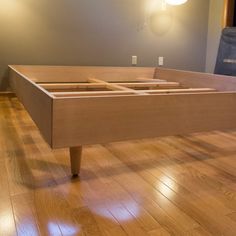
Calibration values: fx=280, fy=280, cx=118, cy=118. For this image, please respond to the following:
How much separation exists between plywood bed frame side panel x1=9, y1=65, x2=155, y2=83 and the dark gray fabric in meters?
0.80

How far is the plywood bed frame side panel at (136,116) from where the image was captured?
1.18m

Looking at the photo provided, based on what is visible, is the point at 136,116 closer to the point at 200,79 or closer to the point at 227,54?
the point at 200,79

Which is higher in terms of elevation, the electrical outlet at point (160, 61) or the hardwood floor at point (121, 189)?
the electrical outlet at point (160, 61)

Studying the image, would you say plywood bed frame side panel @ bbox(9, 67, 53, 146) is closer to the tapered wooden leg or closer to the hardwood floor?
the tapered wooden leg

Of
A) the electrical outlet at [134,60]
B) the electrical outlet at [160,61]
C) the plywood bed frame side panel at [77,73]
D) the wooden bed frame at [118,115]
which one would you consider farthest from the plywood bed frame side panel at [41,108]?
the electrical outlet at [160,61]

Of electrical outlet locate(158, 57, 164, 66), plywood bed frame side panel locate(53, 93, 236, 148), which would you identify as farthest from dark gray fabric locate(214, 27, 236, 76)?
plywood bed frame side panel locate(53, 93, 236, 148)

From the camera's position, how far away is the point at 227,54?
113 inches

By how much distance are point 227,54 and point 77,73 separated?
5.16 feet

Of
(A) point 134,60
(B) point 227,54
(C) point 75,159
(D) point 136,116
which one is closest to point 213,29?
(A) point 134,60

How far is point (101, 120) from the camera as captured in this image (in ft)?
4.11

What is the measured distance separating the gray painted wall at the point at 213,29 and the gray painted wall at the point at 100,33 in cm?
8

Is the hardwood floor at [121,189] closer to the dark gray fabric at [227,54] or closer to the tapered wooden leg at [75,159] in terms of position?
the tapered wooden leg at [75,159]

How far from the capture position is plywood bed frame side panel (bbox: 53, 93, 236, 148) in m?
1.18

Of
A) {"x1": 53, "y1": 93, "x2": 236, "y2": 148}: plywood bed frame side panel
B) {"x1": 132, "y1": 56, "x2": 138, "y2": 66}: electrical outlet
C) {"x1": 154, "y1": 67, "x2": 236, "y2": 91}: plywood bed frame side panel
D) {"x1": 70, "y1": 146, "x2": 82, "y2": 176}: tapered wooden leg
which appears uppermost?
{"x1": 132, "y1": 56, "x2": 138, "y2": 66}: electrical outlet
